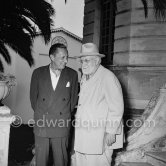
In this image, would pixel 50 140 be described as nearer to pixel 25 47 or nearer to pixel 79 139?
pixel 79 139

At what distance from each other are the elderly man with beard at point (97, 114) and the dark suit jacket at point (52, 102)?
267 mm

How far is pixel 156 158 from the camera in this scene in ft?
15.4

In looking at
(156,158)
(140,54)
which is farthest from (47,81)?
(140,54)

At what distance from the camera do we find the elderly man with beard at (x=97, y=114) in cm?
375

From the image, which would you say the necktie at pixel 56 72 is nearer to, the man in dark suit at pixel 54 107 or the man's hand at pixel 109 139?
the man in dark suit at pixel 54 107

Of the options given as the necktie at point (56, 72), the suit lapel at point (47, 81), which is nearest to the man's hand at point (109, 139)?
the suit lapel at point (47, 81)

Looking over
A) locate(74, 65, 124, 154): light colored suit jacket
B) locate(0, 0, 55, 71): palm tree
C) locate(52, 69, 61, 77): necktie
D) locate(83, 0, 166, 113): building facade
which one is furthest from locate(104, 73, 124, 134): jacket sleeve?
locate(83, 0, 166, 113): building facade

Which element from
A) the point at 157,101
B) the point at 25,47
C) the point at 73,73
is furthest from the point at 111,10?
the point at 73,73

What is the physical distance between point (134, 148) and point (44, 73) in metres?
2.36

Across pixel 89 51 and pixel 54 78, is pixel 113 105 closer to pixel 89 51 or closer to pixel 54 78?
pixel 89 51

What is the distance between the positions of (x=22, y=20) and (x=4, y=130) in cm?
554

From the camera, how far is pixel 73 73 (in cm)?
435

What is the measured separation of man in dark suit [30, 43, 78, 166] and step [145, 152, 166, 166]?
5.24ft

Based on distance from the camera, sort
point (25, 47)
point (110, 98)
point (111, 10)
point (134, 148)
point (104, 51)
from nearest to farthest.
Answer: point (110, 98) → point (134, 148) → point (25, 47) → point (111, 10) → point (104, 51)
